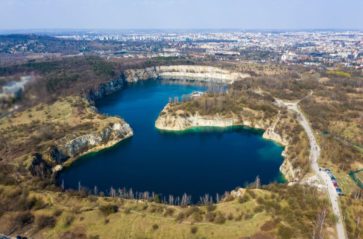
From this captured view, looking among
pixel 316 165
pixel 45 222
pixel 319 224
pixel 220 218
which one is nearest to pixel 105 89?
pixel 316 165

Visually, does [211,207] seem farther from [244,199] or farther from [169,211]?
[169,211]

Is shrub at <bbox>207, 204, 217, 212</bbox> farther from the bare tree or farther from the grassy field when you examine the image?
the bare tree

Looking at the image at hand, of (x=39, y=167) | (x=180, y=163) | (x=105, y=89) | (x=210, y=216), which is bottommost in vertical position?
(x=180, y=163)

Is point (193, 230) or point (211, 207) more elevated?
point (211, 207)

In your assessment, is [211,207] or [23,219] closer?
[23,219]

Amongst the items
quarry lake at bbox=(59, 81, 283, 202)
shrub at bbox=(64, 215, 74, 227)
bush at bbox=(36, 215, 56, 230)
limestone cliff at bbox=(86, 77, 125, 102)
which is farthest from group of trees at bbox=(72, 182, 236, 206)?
limestone cliff at bbox=(86, 77, 125, 102)

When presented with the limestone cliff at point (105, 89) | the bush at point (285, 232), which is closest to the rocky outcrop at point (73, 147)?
the limestone cliff at point (105, 89)
